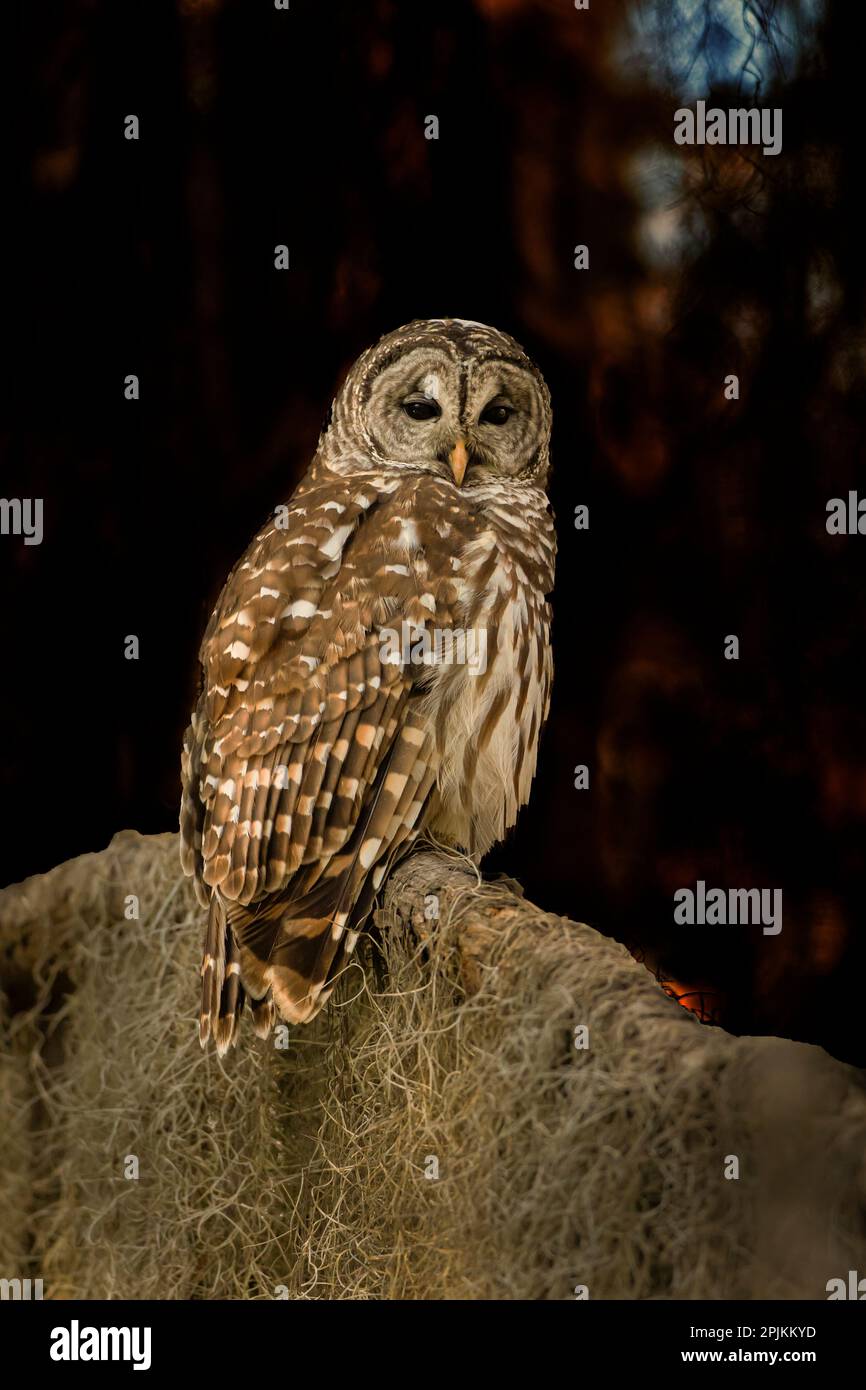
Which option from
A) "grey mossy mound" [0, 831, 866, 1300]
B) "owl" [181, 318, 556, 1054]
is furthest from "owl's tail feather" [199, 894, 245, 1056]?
"grey mossy mound" [0, 831, 866, 1300]

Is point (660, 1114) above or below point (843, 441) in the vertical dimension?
below

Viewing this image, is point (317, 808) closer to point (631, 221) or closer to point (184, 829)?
point (184, 829)

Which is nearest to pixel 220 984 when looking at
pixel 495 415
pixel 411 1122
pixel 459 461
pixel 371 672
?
pixel 411 1122

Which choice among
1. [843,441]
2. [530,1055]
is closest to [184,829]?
[530,1055]

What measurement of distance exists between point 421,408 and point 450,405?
6 centimetres

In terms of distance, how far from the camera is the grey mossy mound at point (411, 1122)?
1227mm

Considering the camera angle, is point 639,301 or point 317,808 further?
point 639,301

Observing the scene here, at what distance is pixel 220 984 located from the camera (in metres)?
1.83

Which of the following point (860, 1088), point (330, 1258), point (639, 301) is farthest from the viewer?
point (639, 301)

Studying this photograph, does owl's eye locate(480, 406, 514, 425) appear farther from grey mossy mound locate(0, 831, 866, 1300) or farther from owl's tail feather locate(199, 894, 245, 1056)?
owl's tail feather locate(199, 894, 245, 1056)

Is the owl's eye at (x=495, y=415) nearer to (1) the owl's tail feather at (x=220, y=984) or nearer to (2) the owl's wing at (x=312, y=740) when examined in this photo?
(2) the owl's wing at (x=312, y=740)

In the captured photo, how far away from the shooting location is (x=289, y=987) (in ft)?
5.74

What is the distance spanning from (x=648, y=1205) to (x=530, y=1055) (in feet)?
0.70

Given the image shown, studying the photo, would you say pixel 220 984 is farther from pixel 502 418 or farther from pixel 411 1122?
pixel 502 418
